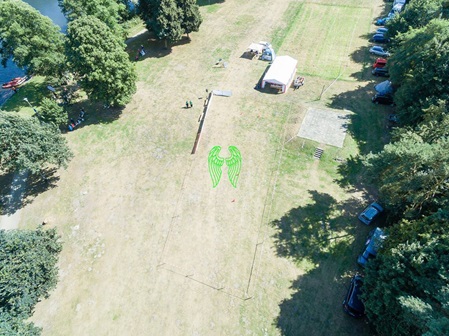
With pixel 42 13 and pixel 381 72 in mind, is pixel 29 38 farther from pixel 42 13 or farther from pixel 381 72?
pixel 381 72

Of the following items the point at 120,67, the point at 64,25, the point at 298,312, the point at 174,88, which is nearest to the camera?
the point at 298,312

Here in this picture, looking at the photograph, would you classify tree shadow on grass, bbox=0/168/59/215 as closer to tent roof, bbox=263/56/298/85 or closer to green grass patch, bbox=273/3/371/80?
tent roof, bbox=263/56/298/85

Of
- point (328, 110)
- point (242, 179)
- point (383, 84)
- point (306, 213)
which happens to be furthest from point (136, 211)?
point (383, 84)

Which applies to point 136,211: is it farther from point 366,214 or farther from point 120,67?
point 366,214

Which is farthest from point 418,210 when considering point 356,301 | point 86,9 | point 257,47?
point 86,9

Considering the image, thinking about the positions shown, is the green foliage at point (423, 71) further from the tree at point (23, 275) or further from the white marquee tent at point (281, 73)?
the tree at point (23, 275)
